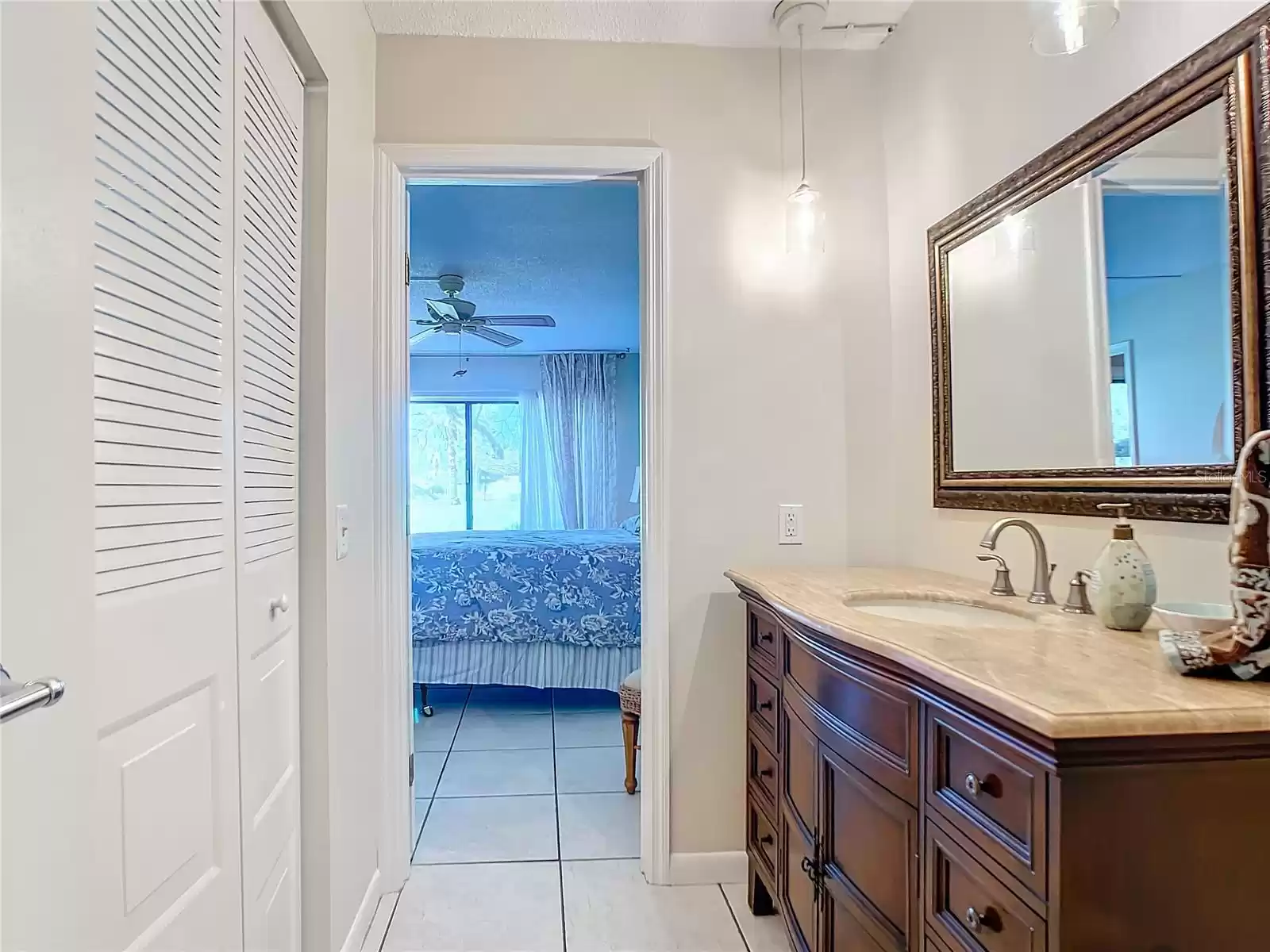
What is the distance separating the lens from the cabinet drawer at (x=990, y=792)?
759 millimetres

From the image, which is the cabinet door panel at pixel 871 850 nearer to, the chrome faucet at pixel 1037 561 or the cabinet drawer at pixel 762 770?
the cabinet drawer at pixel 762 770

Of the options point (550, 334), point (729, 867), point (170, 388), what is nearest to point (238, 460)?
point (170, 388)

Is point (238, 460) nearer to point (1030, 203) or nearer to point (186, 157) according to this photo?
point (186, 157)

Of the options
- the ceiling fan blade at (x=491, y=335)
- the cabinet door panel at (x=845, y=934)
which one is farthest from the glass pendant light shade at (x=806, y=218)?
the ceiling fan blade at (x=491, y=335)

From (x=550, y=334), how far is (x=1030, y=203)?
4.97 metres

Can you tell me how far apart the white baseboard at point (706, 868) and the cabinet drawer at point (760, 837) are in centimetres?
11

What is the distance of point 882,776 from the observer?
111 centimetres

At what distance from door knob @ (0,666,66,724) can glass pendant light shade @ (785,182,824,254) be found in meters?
1.84

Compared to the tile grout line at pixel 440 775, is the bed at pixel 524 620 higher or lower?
higher

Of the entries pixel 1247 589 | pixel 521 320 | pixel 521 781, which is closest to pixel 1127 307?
pixel 1247 589

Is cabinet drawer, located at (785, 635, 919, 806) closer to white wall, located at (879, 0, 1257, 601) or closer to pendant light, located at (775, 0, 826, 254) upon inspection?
white wall, located at (879, 0, 1257, 601)

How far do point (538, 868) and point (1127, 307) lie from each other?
81.1 inches

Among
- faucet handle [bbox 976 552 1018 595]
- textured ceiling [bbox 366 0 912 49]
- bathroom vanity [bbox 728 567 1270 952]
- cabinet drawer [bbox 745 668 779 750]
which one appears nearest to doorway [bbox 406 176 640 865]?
textured ceiling [bbox 366 0 912 49]

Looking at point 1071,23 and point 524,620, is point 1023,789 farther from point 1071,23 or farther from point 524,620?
point 524,620
